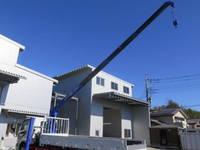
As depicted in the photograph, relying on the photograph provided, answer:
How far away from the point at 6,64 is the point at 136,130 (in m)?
17.7

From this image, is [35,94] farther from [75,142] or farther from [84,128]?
[75,142]

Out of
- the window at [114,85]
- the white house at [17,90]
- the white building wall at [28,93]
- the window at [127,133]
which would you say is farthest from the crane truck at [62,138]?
the window at [127,133]

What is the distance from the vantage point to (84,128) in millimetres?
18391

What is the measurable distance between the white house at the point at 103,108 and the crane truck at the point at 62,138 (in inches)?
237

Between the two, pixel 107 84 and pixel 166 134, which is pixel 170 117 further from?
pixel 107 84

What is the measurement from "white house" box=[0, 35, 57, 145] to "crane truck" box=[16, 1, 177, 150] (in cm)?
390

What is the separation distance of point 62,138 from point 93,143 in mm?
1920

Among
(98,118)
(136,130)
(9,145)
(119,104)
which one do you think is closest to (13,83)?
(9,145)

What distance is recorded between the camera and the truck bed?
6.08 m

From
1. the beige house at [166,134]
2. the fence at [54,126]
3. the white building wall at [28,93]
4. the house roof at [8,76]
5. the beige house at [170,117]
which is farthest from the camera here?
the beige house at [170,117]

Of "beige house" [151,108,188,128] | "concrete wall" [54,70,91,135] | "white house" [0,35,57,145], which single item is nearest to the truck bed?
"white house" [0,35,57,145]

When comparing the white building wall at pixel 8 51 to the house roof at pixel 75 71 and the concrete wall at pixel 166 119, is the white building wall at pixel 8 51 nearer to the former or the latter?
the house roof at pixel 75 71

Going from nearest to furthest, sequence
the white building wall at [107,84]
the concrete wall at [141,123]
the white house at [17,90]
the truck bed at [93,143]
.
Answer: the truck bed at [93,143] < the white house at [17,90] < the white building wall at [107,84] < the concrete wall at [141,123]

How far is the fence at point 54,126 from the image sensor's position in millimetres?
10359
